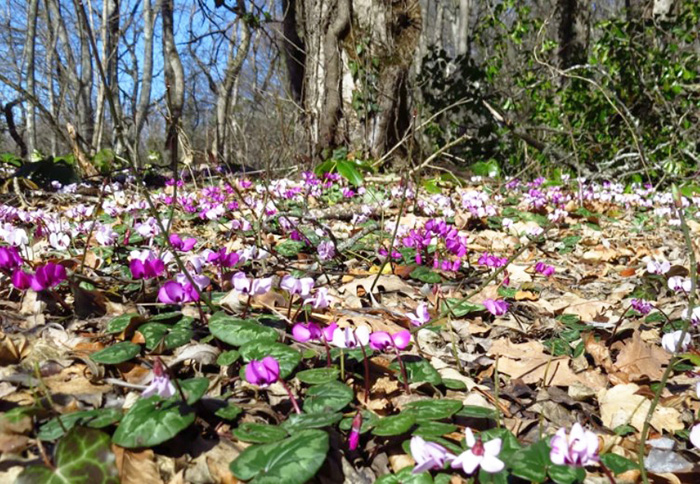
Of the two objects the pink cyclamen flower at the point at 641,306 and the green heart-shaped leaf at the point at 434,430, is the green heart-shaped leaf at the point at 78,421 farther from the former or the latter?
the pink cyclamen flower at the point at 641,306

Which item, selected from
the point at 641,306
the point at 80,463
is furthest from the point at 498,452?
the point at 641,306

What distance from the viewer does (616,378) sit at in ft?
5.18

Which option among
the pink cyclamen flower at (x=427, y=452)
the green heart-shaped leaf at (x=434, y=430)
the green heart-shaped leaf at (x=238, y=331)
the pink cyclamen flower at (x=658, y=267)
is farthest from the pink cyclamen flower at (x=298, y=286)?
the pink cyclamen flower at (x=658, y=267)

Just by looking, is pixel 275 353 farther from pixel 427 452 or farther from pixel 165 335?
pixel 427 452

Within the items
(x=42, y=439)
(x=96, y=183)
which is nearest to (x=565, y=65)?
(x=96, y=183)

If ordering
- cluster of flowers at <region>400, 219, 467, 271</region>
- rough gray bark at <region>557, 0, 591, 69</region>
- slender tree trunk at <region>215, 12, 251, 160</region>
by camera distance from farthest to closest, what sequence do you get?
rough gray bark at <region>557, 0, 591, 69</region> → slender tree trunk at <region>215, 12, 251, 160</region> → cluster of flowers at <region>400, 219, 467, 271</region>

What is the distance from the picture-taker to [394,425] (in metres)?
1.08

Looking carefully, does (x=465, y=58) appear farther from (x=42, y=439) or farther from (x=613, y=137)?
(x=42, y=439)

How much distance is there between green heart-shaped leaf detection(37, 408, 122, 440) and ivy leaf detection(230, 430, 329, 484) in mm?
Result: 259

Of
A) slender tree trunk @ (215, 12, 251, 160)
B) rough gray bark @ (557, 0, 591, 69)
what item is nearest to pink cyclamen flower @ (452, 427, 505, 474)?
slender tree trunk @ (215, 12, 251, 160)

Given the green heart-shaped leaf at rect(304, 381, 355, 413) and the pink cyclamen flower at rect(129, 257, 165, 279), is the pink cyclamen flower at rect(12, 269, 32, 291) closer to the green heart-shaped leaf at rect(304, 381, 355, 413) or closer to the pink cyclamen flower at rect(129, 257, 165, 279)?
the pink cyclamen flower at rect(129, 257, 165, 279)

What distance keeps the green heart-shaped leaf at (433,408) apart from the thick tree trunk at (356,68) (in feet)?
18.3

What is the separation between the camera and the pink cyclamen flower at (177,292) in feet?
4.55

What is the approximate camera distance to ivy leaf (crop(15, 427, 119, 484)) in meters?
0.85
